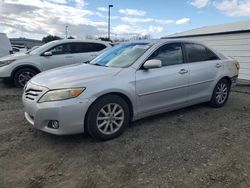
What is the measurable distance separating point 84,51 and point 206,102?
4.96 m

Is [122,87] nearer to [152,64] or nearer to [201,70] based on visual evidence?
[152,64]

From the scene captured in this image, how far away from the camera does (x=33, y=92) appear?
4.15 m

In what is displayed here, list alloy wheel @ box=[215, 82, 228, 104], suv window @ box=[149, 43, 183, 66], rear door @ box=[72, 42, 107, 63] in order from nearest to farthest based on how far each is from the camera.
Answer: suv window @ box=[149, 43, 183, 66] → alloy wheel @ box=[215, 82, 228, 104] → rear door @ box=[72, 42, 107, 63]

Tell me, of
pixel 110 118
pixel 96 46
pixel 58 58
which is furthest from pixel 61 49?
pixel 110 118

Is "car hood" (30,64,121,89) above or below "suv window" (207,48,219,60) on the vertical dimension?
below

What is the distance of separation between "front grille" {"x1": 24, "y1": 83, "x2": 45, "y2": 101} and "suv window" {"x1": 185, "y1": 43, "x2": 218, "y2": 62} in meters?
2.89

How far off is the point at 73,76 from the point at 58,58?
194 inches

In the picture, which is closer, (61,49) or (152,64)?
(152,64)

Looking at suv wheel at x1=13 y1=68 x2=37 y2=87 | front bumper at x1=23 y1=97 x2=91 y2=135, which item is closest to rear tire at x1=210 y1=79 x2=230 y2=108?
front bumper at x1=23 y1=97 x2=91 y2=135

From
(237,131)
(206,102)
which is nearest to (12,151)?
(237,131)

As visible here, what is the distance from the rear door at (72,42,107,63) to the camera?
362 inches

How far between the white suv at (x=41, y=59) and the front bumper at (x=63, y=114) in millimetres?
4377

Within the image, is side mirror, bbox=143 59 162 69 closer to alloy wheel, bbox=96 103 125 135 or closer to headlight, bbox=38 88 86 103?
alloy wheel, bbox=96 103 125 135

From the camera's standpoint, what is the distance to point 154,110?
4.73m
